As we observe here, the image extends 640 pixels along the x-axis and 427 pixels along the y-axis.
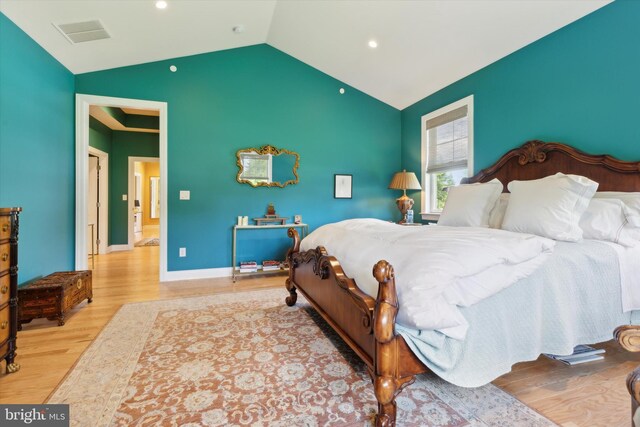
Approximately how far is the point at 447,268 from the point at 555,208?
→ 1.37 meters

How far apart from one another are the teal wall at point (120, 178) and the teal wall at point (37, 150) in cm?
318

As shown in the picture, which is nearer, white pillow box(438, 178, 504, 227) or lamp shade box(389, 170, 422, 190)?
white pillow box(438, 178, 504, 227)

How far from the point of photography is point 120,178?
261 inches

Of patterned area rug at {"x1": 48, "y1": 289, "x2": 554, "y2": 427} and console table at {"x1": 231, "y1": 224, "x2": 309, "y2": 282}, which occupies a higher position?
console table at {"x1": 231, "y1": 224, "x2": 309, "y2": 282}

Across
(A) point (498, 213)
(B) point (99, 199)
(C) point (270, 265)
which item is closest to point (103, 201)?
(B) point (99, 199)

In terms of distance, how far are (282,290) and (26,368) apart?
7.31 ft

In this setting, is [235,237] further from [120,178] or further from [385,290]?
[120,178]

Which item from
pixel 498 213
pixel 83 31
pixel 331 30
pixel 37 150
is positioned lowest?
pixel 498 213

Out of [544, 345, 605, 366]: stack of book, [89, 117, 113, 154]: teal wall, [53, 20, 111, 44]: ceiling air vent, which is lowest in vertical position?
[544, 345, 605, 366]: stack of book

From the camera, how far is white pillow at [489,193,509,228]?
9.07 feet

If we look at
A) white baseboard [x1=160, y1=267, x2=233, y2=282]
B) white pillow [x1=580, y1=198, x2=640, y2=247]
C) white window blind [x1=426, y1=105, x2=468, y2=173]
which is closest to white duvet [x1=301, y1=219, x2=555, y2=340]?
white pillow [x1=580, y1=198, x2=640, y2=247]

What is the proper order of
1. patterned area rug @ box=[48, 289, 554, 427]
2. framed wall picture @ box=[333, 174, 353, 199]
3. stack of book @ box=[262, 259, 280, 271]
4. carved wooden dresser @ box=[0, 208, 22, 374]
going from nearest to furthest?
1. patterned area rug @ box=[48, 289, 554, 427]
2. carved wooden dresser @ box=[0, 208, 22, 374]
3. stack of book @ box=[262, 259, 280, 271]
4. framed wall picture @ box=[333, 174, 353, 199]

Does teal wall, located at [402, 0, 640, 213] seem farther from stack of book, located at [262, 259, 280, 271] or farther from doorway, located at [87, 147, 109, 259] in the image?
doorway, located at [87, 147, 109, 259]

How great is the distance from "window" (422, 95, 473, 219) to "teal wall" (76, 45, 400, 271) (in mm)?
728
